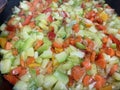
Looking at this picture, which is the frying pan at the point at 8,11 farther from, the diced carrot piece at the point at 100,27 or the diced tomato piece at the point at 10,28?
the diced carrot piece at the point at 100,27

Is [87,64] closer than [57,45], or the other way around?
[87,64]

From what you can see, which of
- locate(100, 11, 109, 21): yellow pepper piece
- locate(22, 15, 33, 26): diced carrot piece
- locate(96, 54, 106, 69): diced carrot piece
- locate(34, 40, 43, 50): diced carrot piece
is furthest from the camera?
locate(100, 11, 109, 21): yellow pepper piece

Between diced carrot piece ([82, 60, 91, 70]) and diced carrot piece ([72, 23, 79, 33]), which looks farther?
diced carrot piece ([72, 23, 79, 33])

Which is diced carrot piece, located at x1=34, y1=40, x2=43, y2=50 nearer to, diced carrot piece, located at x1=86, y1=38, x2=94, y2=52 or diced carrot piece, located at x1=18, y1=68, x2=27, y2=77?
diced carrot piece, located at x1=18, y1=68, x2=27, y2=77

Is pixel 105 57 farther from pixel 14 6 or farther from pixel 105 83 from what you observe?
pixel 14 6

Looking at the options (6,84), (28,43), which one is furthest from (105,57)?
(6,84)

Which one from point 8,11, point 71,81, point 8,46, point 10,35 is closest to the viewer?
point 71,81

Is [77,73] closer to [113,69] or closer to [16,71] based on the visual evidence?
Answer: [113,69]

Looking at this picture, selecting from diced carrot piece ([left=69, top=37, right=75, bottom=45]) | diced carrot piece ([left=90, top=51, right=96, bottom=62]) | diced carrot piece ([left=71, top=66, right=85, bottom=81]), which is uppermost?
diced carrot piece ([left=69, top=37, right=75, bottom=45])

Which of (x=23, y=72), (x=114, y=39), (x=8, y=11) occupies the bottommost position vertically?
(x=114, y=39)

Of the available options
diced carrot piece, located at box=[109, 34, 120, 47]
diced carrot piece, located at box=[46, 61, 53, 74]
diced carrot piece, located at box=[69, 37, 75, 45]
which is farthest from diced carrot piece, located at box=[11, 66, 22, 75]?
diced carrot piece, located at box=[109, 34, 120, 47]

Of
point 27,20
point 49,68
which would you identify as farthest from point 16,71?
point 27,20
